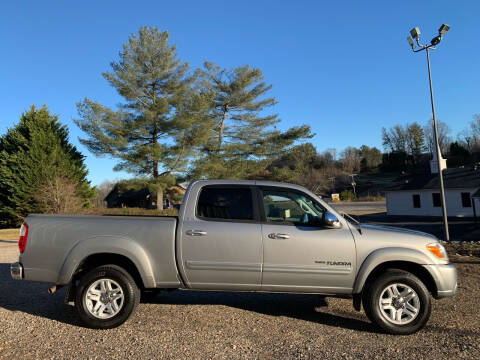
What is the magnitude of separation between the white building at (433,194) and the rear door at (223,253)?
35390mm

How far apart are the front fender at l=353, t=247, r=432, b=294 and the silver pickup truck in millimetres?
12

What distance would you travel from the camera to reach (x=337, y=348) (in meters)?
3.76

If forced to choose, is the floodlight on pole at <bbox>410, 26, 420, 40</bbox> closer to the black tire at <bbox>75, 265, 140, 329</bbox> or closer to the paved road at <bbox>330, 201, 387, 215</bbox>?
the black tire at <bbox>75, 265, 140, 329</bbox>

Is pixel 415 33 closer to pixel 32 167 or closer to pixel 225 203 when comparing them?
pixel 225 203

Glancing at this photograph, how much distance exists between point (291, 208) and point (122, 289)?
7.77ft

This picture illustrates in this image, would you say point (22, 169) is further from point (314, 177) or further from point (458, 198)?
point (314, 177)

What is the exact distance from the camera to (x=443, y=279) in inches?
167

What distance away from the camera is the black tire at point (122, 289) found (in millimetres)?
4359

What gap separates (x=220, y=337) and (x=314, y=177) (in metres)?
65.6

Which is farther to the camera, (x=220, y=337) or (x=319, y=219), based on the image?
(x=319, y=219)

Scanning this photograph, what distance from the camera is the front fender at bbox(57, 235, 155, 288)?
4375 millimetres

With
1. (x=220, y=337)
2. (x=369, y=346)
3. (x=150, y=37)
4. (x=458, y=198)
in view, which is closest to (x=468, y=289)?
(x=369, y=346)

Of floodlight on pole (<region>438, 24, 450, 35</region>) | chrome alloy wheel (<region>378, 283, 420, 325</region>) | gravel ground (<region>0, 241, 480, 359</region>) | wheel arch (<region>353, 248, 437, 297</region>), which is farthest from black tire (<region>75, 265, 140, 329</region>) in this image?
floodlight on pole (<region>438, 24, 450, 35</region>)

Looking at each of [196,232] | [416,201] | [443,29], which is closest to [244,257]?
[196,232]
